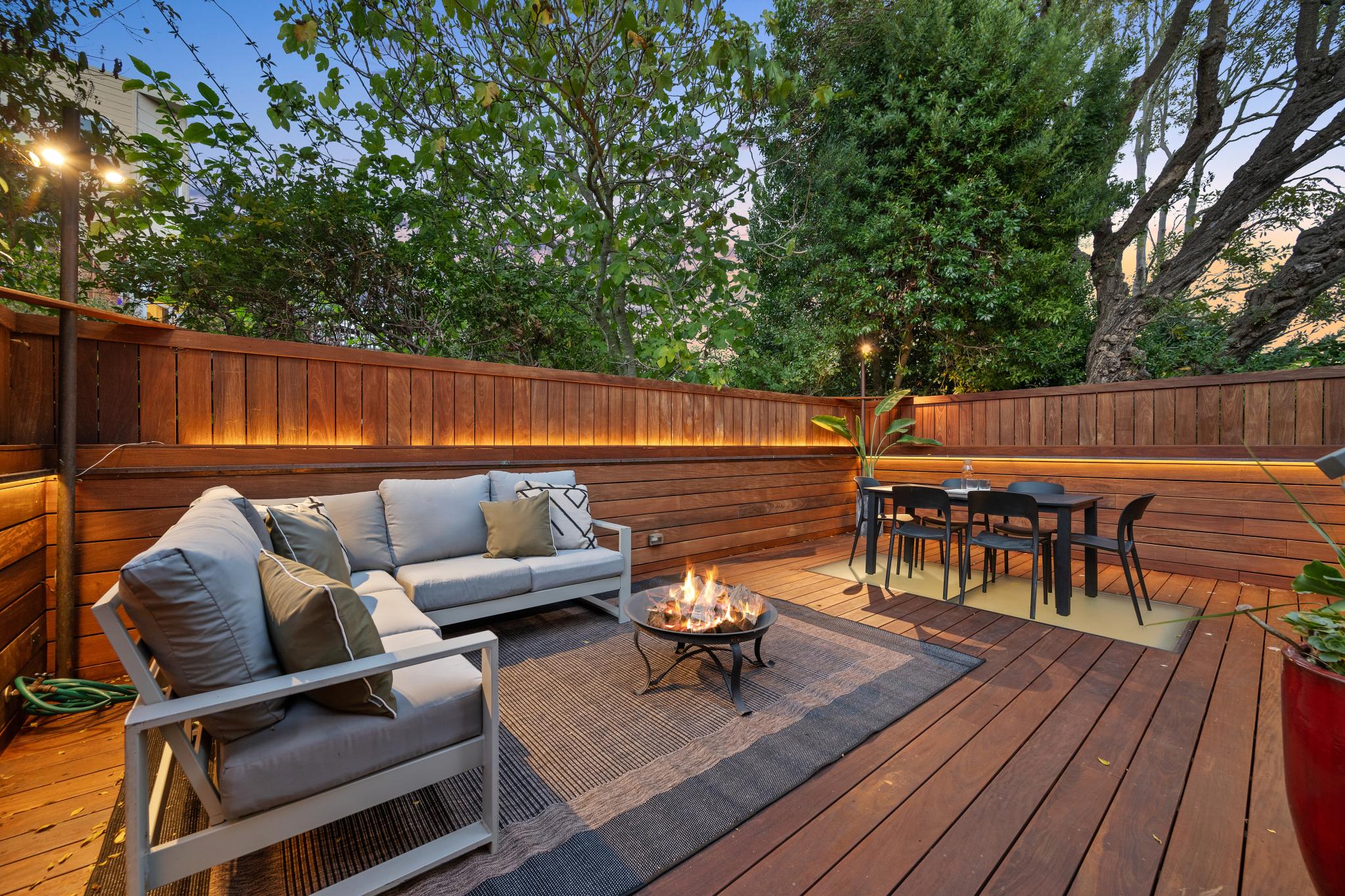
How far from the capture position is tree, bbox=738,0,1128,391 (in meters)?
5.88

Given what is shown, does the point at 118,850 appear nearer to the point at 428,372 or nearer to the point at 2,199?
the point at 428,372

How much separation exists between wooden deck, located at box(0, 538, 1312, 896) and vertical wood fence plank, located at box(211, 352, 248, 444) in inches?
56.4

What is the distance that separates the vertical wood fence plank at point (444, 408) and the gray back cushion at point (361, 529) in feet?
2.41

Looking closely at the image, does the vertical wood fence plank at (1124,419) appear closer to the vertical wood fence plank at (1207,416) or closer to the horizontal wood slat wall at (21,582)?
the vertical wood fence plank at (1207,416)

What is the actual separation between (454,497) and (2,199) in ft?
8.32

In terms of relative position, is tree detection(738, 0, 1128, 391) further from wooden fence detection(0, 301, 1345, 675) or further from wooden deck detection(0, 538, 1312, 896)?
wooden deck detection(0, 538, 1312, 896)

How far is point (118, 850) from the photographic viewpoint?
4.90 ft

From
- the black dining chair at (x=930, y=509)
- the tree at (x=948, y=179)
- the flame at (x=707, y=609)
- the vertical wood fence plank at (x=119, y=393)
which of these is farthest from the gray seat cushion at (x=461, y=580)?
the tree at (x=948, y=179)

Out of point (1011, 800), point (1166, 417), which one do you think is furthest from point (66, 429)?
point (1166, 417)

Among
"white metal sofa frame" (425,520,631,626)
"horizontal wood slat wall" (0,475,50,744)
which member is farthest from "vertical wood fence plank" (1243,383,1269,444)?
"horizontal wood slat wall" (0,475,50,744)

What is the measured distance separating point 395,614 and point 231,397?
179 cm

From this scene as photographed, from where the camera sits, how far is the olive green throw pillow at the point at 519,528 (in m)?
3.20

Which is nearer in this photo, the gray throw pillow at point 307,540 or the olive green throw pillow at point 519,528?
the gray throw pillow at point 307,540

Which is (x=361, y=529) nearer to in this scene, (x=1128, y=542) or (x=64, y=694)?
(x=64, y=694)
